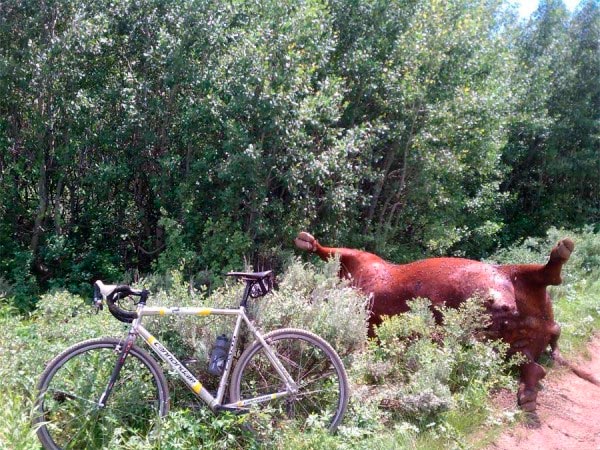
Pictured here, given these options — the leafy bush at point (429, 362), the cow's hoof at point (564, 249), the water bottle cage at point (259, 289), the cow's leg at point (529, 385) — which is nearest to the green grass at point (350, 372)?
the leafy bush at point (429, 362)

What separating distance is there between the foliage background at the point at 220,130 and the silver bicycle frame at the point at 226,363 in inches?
115

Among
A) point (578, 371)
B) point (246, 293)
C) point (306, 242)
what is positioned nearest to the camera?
point (246, 293)

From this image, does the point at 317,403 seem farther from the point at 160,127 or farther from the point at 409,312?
the point at 160,127

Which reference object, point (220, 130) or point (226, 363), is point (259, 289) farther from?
point (220, 130)

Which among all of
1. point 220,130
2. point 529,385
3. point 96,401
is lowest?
point 96,401

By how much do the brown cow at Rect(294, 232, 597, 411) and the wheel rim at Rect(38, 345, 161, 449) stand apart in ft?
8.38

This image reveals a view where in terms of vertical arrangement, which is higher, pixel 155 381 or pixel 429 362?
pixel 429 362

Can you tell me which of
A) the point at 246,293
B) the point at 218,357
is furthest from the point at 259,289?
the point at 218,357

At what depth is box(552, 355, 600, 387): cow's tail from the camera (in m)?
5.84

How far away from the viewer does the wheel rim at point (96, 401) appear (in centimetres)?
365

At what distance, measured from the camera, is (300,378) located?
4.25 m

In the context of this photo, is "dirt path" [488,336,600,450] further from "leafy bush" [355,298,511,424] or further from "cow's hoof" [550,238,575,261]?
"cow's hoof" [550,238,575,261]

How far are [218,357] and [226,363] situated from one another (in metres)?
0.07

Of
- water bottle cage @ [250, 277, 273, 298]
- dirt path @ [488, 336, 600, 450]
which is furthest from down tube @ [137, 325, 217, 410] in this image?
dirt path @ [488, 336, 600, 450]
